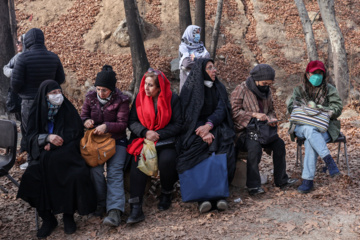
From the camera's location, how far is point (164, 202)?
4.77 meters

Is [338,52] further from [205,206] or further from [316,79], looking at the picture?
[205,206]

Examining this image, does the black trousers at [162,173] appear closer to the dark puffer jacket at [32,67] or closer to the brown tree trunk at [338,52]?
the dark puffer jacket at [32,67]

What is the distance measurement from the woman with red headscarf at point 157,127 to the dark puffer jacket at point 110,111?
133 mm

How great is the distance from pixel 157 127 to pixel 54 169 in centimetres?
126

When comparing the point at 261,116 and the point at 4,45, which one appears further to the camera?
the point at 4,45

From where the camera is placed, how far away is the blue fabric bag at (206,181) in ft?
14.6

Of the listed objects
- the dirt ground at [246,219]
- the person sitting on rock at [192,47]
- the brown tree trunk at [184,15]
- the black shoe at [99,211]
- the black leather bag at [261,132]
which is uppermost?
the brown tree trunk at [184,15]

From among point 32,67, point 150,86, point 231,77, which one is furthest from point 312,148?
point 231,77

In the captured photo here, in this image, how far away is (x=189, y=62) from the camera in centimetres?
708

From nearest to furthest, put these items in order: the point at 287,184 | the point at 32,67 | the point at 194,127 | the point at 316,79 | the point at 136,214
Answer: the point at 136,214, the point at 194,127, the point at 287,184, the point at 316,79, the point at 32,67

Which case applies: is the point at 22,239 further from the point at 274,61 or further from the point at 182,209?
the point at 274,61

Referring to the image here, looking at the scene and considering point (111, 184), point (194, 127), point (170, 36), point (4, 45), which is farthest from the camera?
point (170, 36)

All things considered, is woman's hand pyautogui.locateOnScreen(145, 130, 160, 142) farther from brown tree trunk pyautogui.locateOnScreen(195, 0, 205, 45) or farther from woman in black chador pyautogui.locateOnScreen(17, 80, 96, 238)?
brown tree trunk pyautogui.locateOnScreen(195, 0, 205, 45)

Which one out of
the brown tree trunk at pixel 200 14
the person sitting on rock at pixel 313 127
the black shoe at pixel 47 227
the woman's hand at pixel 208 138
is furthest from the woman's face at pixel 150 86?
the brown tree trunk at pixel 200 14
